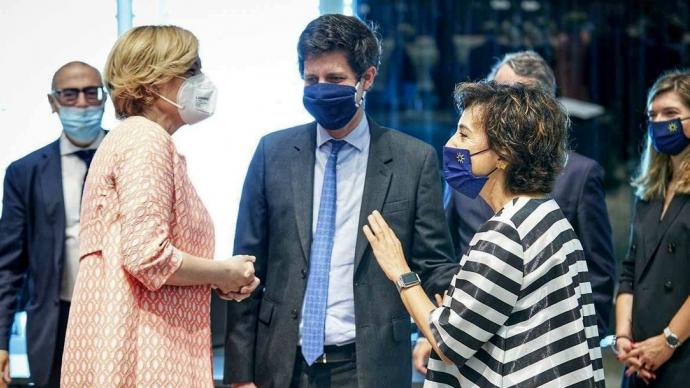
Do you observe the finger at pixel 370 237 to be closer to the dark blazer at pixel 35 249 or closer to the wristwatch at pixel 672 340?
the dark blazer at pixel 35 249

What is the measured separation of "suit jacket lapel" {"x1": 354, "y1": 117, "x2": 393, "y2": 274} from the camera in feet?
10.5

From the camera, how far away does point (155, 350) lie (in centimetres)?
280

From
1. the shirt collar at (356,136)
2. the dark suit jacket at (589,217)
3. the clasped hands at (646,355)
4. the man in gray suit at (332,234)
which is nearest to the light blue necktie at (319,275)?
the man in gray suit at (332,234)

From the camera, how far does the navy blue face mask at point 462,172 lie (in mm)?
2840

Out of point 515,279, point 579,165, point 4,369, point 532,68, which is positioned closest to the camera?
point 515,279

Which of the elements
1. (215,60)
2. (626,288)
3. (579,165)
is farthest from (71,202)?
(626,288)

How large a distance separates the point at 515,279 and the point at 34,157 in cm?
191

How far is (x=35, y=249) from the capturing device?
3.64 m

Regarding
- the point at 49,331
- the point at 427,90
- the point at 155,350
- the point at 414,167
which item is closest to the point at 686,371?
the point at 414,167

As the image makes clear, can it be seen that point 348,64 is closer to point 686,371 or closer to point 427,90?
point 686,371

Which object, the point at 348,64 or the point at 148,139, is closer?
the point at 148,139

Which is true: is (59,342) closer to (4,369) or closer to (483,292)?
(4,369)

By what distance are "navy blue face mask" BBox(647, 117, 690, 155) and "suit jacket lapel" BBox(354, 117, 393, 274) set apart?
118cm

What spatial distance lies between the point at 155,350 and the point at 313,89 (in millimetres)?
935
